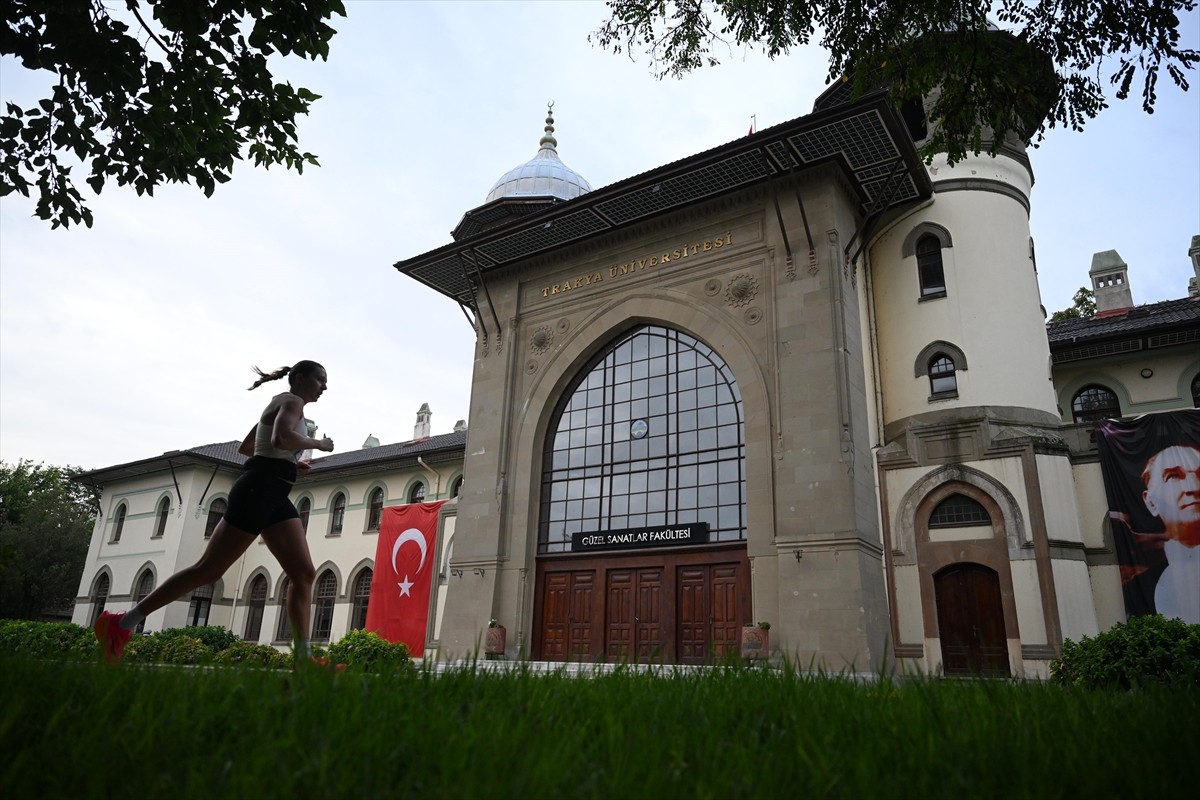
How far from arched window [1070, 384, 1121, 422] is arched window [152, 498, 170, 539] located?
108ft

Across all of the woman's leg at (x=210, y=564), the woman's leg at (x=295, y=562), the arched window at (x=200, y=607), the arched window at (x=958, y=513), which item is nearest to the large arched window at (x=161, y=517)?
the arched window at (x=200, y=607)

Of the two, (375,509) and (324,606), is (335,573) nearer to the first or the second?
(324,606)

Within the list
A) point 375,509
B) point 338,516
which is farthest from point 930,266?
point 338,516

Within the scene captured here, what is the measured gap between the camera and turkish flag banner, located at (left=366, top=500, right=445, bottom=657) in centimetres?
2412

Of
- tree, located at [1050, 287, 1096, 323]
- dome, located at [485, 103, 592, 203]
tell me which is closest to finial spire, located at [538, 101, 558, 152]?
dome, located at [485, 103, 592, 203]

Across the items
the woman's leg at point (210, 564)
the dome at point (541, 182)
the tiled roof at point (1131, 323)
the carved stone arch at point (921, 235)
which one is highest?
the dome at point (541, 182)

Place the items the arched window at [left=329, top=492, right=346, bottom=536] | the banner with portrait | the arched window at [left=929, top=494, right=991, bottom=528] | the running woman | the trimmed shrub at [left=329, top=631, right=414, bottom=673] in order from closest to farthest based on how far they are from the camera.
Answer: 1. the running woman
2. the trimmed shrub at [left=329, top=631, right=414, bottom=673]
3. the banner with portrait
4. the arched window at [left=929, top=494, right=991, bottom=528]
5. the arched window at [left=329, top=492, right=346, bottom=536]

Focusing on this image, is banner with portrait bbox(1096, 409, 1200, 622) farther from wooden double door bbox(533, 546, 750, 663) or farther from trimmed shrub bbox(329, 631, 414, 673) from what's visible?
trimmed shrub bbox(329, 631, 414, 673)

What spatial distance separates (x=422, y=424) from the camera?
37.8 metres

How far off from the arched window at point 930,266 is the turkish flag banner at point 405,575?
15038 mm

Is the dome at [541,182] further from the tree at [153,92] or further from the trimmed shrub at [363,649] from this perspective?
the tree at [153,92]

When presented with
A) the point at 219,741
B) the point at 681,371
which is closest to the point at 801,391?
the point at 681,371

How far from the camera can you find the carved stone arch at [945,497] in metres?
15.7

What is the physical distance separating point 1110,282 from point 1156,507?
476 inches
